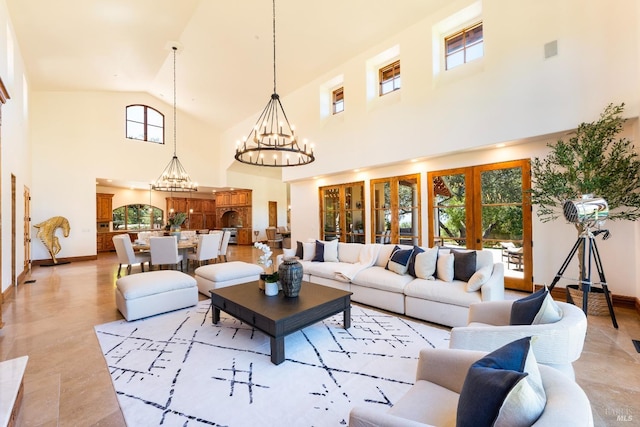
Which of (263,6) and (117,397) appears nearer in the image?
(117,397)

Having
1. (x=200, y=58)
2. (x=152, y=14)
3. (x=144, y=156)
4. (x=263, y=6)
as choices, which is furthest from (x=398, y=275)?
(x=144, y=156)

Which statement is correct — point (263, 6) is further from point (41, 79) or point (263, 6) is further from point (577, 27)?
point (41, 79)

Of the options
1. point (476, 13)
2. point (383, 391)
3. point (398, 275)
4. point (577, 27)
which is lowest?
point (383, 391)

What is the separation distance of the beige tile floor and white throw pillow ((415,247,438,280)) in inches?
63.5

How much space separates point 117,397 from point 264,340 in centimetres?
130

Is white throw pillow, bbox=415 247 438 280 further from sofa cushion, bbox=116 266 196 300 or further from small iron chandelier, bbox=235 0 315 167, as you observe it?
sofa cushion, bbox=116 266 196 300

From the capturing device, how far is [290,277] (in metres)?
3.13

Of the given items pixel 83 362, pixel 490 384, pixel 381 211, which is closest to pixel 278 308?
pixel 83 362

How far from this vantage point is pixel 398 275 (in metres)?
3.97

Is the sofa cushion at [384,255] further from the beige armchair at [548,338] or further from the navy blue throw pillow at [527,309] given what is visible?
the beige armchair at [548,338]

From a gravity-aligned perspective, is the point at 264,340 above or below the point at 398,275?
below

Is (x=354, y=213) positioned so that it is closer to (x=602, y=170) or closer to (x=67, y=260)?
(x=602, y=170)

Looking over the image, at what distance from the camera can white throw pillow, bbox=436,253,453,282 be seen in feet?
11.8

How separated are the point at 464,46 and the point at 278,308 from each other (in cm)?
561
